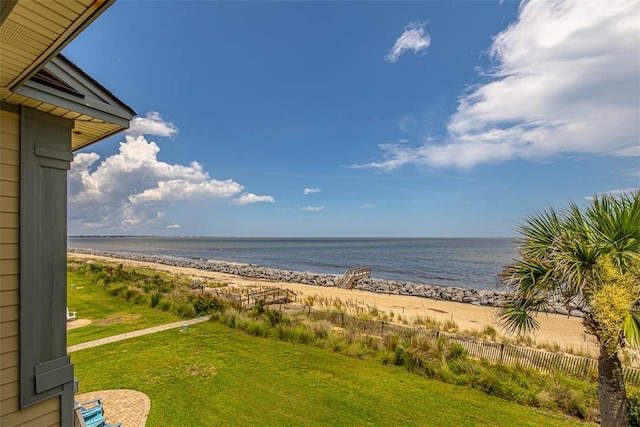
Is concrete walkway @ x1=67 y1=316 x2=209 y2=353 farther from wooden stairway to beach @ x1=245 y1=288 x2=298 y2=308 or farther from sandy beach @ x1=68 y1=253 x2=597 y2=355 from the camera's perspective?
sandy beach @ x1=68 y1=253 x2=597 y2=355

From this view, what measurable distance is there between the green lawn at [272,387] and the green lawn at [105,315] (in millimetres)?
554

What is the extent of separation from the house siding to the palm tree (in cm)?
730

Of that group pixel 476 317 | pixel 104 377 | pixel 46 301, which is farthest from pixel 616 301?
pixel 476 317

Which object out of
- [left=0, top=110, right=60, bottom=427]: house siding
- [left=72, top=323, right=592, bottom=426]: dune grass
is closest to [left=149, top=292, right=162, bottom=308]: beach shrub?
[left=72, top=323, right=592, bottom=426]: dune grass

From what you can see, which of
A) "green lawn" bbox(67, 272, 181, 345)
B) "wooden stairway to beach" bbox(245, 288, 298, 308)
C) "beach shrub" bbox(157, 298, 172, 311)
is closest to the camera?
"green lawn" bbox(67, 272, 181, 345)

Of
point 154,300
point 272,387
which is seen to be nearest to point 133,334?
point 154,300

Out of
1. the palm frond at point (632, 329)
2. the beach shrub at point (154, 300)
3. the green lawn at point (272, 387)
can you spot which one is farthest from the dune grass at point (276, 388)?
the beach shrub at point (154, 300)

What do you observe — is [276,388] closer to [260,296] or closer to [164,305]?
[164,305]

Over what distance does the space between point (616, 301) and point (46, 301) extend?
7644 millimetres

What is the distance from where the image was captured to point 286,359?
9453mm

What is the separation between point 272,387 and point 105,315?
385 inches

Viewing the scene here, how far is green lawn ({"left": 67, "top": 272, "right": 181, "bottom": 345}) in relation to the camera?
1124cm

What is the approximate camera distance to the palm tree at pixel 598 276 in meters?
4.99

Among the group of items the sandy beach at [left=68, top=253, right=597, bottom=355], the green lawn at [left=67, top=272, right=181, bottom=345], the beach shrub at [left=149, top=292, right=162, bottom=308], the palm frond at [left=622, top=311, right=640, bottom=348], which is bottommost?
the sandy beach at [left=68, top=253, right=597, bottom=355]
